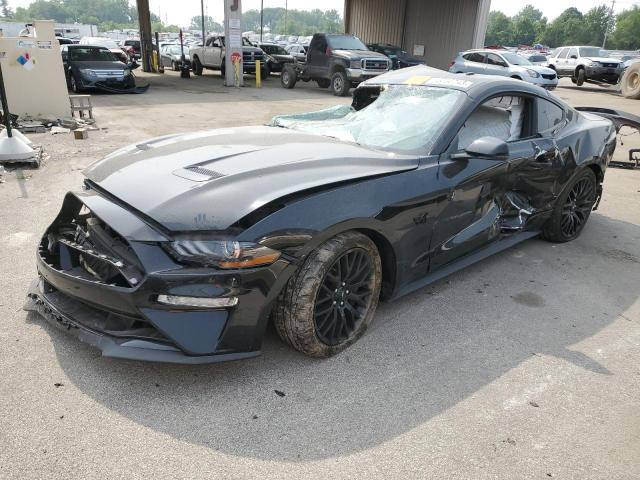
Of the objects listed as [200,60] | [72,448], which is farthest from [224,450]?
[200,60]

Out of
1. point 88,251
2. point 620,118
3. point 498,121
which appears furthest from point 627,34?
point 88,251

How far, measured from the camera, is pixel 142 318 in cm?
240

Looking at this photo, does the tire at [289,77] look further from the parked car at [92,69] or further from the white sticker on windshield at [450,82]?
the white sticker on windshield at [450,82]

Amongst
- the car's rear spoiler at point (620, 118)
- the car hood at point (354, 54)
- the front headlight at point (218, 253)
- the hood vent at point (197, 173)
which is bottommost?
the front headlight at point (218, 253)

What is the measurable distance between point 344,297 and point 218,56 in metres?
22.6

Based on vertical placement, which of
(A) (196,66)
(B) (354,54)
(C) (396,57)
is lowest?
(A) (196,66)

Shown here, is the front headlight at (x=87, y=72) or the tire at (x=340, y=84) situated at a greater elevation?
the front headlight at (x=87, y=72)

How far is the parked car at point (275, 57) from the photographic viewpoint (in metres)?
23.4

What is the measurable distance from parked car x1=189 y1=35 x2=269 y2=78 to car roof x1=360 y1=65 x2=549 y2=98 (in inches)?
725

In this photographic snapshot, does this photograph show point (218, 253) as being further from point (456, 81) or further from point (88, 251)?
point (456, 81)

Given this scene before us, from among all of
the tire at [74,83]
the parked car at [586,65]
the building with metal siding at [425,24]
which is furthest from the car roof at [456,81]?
the building with metal siding at [425,24]

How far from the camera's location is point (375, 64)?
17188mm

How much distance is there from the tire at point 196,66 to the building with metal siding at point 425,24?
10.7 meters

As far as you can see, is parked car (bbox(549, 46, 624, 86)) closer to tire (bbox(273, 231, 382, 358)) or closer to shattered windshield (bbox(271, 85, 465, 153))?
shattered windshield (bbox(271, 85, 465, 153))
